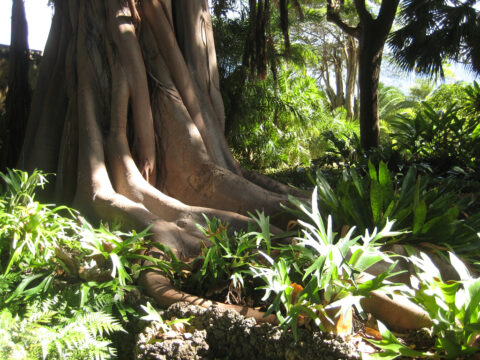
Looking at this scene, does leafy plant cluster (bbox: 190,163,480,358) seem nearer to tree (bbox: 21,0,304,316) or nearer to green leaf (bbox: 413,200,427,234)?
green leaf (bbox: 413,200,427,234)

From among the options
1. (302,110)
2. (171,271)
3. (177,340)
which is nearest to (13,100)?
(171,271)

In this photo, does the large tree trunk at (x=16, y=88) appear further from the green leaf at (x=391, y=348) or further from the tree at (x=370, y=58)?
the green leaf at (x=391, y=348)

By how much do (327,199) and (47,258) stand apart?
2.30 meters

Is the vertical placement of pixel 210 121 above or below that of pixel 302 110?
below

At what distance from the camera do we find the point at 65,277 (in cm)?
336

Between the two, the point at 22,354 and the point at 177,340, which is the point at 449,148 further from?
the point at 22,354

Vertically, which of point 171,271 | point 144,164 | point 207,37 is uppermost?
point 207,37

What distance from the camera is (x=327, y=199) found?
13.2 ft

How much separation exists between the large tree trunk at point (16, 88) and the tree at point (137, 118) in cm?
84

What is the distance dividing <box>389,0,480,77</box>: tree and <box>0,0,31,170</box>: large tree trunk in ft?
24.3

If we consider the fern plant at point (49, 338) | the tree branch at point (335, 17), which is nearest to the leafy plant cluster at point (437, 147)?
the tree branch at point (335, 17)

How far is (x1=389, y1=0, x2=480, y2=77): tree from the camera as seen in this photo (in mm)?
9531

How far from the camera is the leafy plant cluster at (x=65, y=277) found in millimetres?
2451

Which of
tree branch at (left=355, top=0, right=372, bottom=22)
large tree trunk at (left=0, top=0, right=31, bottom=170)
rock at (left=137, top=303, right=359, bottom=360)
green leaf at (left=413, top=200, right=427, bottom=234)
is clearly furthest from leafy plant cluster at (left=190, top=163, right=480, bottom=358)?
tree branch at (left=355, top=0, right=372, bottom=22)
